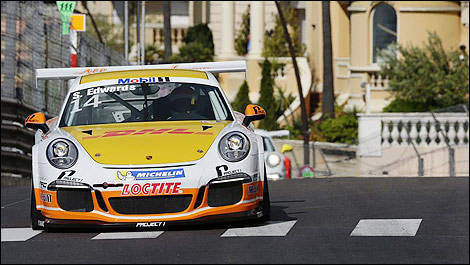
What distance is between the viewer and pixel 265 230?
35.8ft

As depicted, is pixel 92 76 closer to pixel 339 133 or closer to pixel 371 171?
pixel 371 171

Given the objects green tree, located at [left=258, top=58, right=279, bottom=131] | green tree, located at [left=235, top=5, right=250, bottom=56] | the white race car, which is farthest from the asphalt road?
green tree, located at [left=235, top=5, right=250, bottom=56]

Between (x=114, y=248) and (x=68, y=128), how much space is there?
2175mm

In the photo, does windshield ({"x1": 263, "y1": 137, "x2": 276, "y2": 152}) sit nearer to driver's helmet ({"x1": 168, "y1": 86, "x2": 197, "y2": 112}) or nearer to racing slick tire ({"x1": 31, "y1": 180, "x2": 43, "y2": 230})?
driver's helmet ({"x1": 168, "y1": 86, "x2": 197, "y2": 112})

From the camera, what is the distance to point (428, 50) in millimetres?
41188

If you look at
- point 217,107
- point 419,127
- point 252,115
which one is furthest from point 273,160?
point 252,115

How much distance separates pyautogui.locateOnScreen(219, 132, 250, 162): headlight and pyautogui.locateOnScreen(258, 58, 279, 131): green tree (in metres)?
35.5

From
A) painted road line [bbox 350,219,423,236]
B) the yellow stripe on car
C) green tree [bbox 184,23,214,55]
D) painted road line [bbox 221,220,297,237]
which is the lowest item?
painted road line [bbox 350,219,423,236]

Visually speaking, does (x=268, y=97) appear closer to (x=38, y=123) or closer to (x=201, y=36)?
(x=201, y=36)

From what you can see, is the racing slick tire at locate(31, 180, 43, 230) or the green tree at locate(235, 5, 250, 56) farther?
the green tree at locate(235, 5, 250, 56)

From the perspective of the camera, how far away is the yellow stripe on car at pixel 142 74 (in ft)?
41.0

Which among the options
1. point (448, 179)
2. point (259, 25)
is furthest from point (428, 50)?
point (448, 179)

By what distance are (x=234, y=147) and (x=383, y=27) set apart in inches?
1356

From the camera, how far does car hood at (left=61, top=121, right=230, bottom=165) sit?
10758mm
